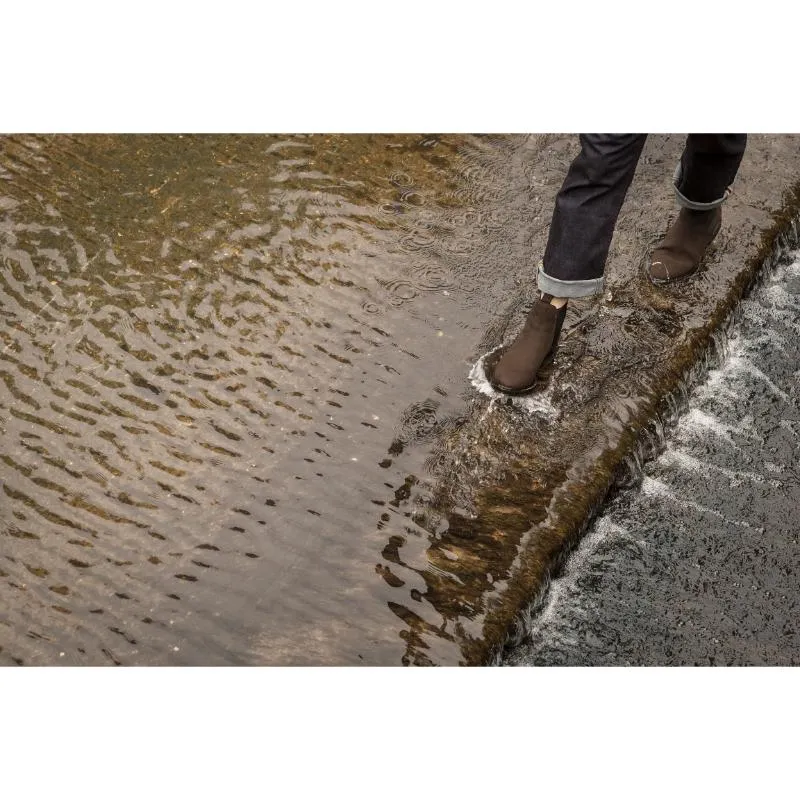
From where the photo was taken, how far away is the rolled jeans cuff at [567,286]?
2502 millimetres

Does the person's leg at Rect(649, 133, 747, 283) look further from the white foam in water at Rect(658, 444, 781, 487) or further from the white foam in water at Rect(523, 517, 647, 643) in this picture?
the white foam in water at Rect(523, 517, 647, 643)

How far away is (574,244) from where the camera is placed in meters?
2.42

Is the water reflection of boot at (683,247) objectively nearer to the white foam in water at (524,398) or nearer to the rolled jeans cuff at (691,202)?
the rolled jeans cuff at (691,202)

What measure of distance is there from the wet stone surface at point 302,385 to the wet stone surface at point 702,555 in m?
0.20

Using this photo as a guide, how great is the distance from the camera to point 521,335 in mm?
2701

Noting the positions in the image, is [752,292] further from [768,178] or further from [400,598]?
[400,598]

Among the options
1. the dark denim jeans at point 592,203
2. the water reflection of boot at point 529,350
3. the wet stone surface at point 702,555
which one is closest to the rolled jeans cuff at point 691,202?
the dark denim jeans at point 592,203

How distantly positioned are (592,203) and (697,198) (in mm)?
758

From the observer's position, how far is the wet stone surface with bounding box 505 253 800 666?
244 centimetres

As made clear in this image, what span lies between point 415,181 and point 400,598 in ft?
5.36

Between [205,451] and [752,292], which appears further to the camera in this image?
[752,292]

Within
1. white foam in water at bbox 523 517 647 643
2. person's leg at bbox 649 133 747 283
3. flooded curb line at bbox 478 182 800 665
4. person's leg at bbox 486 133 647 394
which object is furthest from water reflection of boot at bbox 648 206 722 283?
white foam in water at bbox 523 517 647 643

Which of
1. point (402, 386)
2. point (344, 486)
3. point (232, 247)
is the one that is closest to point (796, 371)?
point (402, 386)

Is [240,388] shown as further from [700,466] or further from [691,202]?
[691,202]
